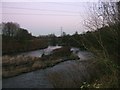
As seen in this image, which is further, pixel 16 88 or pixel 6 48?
pixel 6 48

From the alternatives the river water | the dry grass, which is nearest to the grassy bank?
the dry grass

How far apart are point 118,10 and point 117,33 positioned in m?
0.72

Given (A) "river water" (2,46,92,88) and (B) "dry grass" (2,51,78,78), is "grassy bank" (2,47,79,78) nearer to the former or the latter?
(B) "dry grass" (2,51,78,78)

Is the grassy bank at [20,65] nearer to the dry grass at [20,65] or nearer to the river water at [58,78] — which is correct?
the dry grass at [20,65]

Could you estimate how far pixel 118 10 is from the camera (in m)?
6.42

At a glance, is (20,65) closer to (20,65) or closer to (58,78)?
(20,65)

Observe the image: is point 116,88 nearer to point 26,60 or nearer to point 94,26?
point 94,26

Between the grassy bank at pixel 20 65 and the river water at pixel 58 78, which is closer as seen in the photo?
the river water at pixel 58 78

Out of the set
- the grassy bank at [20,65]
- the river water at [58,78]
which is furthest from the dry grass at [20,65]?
the river water at [58,78]

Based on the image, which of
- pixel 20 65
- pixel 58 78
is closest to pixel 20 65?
pixel 20 65

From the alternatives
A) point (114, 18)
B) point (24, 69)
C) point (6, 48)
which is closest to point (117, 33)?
point (114, 18)

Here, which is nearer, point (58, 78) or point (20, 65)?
point (58, 78)

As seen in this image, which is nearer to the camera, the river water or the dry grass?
the river water

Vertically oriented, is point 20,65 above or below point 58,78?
below
